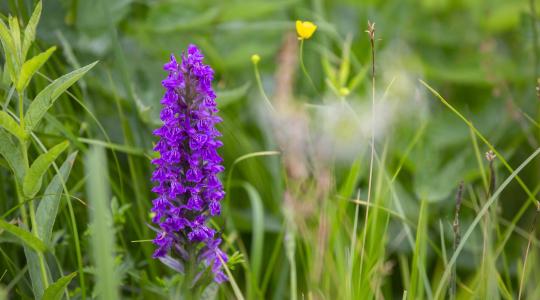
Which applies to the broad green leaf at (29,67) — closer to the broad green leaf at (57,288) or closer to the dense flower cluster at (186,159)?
the dense flower cluster at (186,159)

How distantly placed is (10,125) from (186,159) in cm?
26

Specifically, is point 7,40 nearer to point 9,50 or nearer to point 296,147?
point 9,50

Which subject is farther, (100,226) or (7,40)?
(7,40)

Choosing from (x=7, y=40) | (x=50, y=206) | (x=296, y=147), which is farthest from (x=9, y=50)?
(x=296, y=147)

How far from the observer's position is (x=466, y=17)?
2.20m

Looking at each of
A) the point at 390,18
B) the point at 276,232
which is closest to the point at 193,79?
the point at 276,232

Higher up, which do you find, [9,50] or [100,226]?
[9,50]

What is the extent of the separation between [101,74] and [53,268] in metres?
0.67

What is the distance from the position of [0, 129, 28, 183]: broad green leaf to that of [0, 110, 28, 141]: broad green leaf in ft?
0.20

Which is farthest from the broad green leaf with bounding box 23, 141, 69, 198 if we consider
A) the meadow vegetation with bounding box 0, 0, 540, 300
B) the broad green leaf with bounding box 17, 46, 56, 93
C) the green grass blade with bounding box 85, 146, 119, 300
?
the green grass blade with bounding box 85, 146, 119, 300

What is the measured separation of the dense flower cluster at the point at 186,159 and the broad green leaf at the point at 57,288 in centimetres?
14

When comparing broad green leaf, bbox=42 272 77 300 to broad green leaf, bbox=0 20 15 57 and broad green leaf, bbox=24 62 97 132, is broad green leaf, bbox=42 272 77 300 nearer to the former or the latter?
broad green leaf, bbox=24 62 97 132

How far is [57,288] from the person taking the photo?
101 cm

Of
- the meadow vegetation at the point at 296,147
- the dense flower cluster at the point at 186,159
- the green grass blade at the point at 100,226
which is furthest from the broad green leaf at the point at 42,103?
the green grass blade at the point at 100,226
